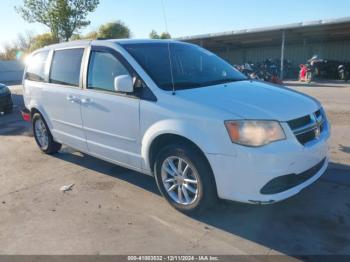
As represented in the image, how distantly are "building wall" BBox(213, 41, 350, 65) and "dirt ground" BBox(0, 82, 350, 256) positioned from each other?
2834 centimetres

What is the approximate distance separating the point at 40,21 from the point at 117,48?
38011mm

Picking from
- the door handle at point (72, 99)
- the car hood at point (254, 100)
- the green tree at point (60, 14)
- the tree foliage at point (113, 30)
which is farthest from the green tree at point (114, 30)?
the car hood at point (254, 100)

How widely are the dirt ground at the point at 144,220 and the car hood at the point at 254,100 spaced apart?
1085 mm

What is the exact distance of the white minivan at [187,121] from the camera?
3459mm

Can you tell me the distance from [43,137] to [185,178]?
356 cm

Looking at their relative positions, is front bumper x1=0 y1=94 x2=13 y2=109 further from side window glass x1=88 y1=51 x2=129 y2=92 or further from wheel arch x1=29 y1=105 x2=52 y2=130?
side window glass x1=88 y1=51 x2=129 y2=92

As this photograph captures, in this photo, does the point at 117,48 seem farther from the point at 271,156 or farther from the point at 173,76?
the point at 271,156

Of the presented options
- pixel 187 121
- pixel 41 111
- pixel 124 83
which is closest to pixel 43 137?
pixel 41 111

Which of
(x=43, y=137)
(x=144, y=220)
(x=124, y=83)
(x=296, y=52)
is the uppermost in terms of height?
(x=124, y=83)

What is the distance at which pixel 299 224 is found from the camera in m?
3.73

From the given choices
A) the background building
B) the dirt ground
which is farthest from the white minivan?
the background building

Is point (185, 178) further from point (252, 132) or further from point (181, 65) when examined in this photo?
point (181, 65)

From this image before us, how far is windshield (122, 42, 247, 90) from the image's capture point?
4262 mm

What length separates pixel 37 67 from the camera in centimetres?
635
